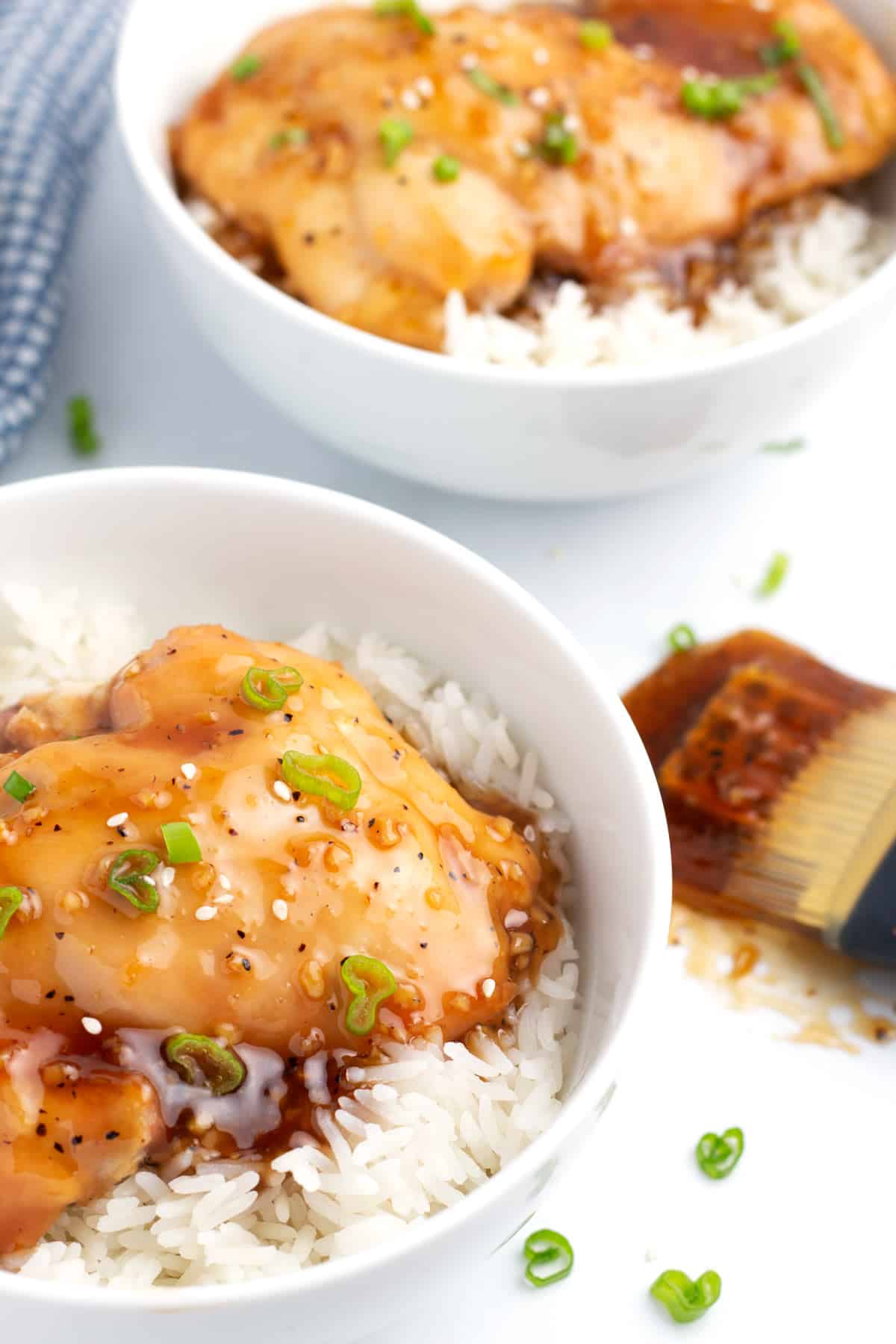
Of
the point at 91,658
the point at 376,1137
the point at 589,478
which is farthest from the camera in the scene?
the point at 589,478

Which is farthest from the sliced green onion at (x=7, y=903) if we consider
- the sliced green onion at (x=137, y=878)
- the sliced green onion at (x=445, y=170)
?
the sliced green onion at (x=445, y=170)

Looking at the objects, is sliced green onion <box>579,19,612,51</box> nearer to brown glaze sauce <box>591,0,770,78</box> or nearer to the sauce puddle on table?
brown glaze sauce <box>591,0,770,78</box>

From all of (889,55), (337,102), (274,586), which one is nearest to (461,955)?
(274,586)

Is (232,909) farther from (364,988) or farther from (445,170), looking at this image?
(445,170)

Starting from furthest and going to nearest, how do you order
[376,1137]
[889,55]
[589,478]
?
[889,55] < [589,478] < [376,1137]

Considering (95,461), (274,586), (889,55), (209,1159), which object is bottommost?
(95,461)

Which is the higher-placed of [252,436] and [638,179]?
[638,179]

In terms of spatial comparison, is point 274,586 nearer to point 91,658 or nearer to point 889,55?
point 91,658

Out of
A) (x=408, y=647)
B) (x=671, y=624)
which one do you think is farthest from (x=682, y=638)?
(x=408, y=647)
